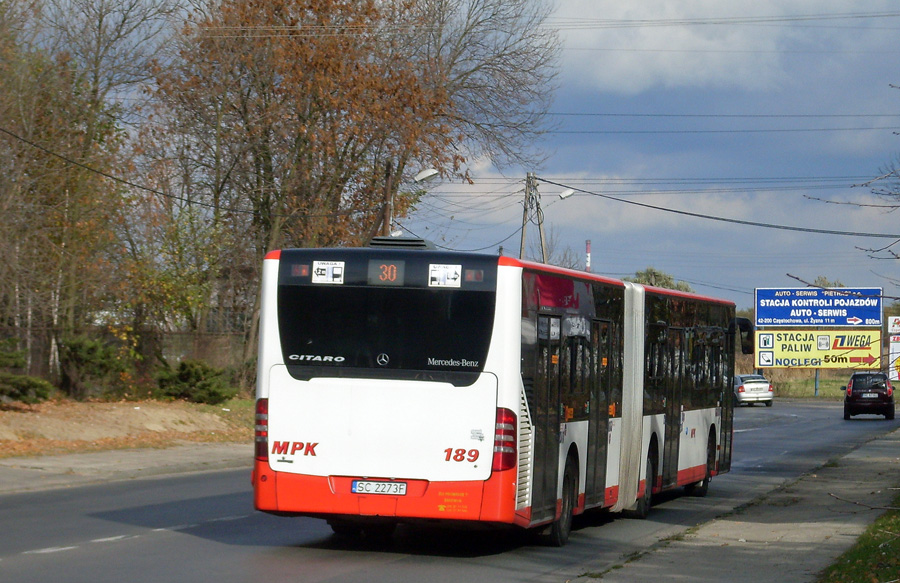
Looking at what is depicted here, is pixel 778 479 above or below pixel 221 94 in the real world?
below

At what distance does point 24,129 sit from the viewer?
26297 mm

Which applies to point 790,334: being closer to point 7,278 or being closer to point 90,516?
point 7,278

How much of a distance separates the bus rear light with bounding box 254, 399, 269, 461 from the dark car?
140 ft

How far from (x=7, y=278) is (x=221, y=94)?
12.9 m

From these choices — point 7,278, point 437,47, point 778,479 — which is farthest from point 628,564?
point 437,47

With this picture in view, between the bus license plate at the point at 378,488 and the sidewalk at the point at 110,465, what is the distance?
309 inches

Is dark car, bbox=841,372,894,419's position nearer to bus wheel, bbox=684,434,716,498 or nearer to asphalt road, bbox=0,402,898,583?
bus wheel, bbox=684,434,716,498

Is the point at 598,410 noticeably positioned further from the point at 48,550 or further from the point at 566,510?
the point at 48,550

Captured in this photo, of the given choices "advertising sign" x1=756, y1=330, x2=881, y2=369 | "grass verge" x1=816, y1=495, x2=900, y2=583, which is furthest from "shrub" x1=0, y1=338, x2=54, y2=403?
"advertising sign" x1=756, y1=330, x2=881, y2=369

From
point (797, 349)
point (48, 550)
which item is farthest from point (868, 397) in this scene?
point (48, 550)

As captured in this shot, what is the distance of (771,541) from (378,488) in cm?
469

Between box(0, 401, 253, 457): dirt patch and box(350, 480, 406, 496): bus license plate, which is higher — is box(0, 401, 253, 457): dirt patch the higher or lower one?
the lower one

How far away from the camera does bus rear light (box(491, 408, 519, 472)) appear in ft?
35.4

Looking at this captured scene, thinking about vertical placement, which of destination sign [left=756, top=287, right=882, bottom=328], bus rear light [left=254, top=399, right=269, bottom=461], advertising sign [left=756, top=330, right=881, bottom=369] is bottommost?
bus rear light [left=254, top=399, right=269, bottom=461]
